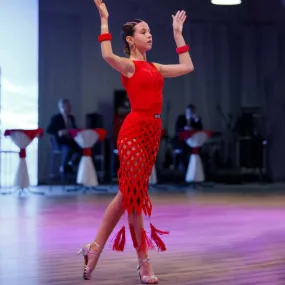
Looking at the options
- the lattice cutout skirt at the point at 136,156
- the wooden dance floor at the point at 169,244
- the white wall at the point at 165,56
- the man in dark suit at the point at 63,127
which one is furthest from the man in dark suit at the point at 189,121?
the lattice cutout skirt at the point at 136,156

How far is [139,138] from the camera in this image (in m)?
3.25

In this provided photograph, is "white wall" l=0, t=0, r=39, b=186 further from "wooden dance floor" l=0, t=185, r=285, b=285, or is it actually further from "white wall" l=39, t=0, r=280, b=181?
"wooden dance floor" l=0, t=185, r=285, b=285

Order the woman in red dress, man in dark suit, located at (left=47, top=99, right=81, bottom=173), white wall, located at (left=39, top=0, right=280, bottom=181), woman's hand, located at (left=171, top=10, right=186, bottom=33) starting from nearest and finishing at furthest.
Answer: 1. the woman in red dress
2. woman's hand, located at (left=171, top=10, right=186, bottom=33)
3. man in dark suit, located at (left=47, top=99, right=81, bottom=173)
4. white wall, located at (left=39, top=0, right=280, bottom=181)

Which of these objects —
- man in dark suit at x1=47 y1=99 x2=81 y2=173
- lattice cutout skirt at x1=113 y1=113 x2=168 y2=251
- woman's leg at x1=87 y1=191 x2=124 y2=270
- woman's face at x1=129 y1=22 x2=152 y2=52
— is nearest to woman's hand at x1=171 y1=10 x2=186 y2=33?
woman's face at x1=129 y1=22 x2=152 y2=52

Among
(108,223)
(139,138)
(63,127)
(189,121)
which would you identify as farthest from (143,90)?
(189,121)

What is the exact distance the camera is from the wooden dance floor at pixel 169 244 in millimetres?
3426

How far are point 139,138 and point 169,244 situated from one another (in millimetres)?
1525

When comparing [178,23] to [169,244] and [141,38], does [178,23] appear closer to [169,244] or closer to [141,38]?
[141,38]

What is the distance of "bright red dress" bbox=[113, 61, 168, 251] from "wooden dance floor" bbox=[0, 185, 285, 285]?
44 centimetres

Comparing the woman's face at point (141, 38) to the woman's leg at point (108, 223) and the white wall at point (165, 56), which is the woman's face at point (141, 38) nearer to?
the woman's leg at point (108, 223)

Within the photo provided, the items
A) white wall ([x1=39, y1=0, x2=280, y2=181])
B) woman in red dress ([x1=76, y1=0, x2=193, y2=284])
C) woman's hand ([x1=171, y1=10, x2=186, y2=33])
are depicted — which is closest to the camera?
woman in red dress ([x1=76, y1=0, x2=193, y2=284])

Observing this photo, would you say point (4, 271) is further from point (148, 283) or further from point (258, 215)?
point (258, 215)

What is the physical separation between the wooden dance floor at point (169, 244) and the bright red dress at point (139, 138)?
44 cm

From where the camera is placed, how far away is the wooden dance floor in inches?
135
